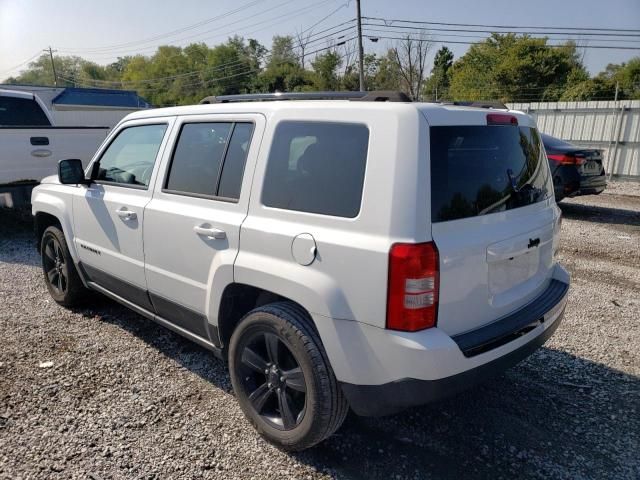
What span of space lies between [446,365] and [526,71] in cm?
4151

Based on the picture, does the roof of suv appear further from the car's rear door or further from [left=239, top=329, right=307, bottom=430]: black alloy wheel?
[left=239, top=329, right=307, bottom=430]: black alloy wheel

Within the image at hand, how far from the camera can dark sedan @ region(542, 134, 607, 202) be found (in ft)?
28.6

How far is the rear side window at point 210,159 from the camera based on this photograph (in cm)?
275

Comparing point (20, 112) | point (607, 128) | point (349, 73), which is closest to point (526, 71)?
point (349, 73)

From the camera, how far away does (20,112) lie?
7.94 meters

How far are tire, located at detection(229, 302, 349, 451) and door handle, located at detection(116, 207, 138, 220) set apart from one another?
4.04ft

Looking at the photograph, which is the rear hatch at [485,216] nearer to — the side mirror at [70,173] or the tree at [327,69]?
the side mirror at [70,173]

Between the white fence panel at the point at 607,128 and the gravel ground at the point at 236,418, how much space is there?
1067cm

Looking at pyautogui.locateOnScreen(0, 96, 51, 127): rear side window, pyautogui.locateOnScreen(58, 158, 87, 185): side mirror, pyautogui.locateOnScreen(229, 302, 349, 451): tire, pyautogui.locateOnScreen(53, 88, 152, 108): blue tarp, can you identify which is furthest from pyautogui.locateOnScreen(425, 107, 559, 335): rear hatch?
pyautogui.locateOnScreen(53, 88, 152, 108): blue tarp

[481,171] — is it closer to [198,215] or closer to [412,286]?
[412,286]

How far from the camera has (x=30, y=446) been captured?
8.75ft

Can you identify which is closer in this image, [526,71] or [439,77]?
[526,71]

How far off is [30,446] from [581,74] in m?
42.0

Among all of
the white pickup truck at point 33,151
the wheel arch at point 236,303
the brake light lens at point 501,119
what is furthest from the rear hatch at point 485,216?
the white pickup truck at point 33,151
